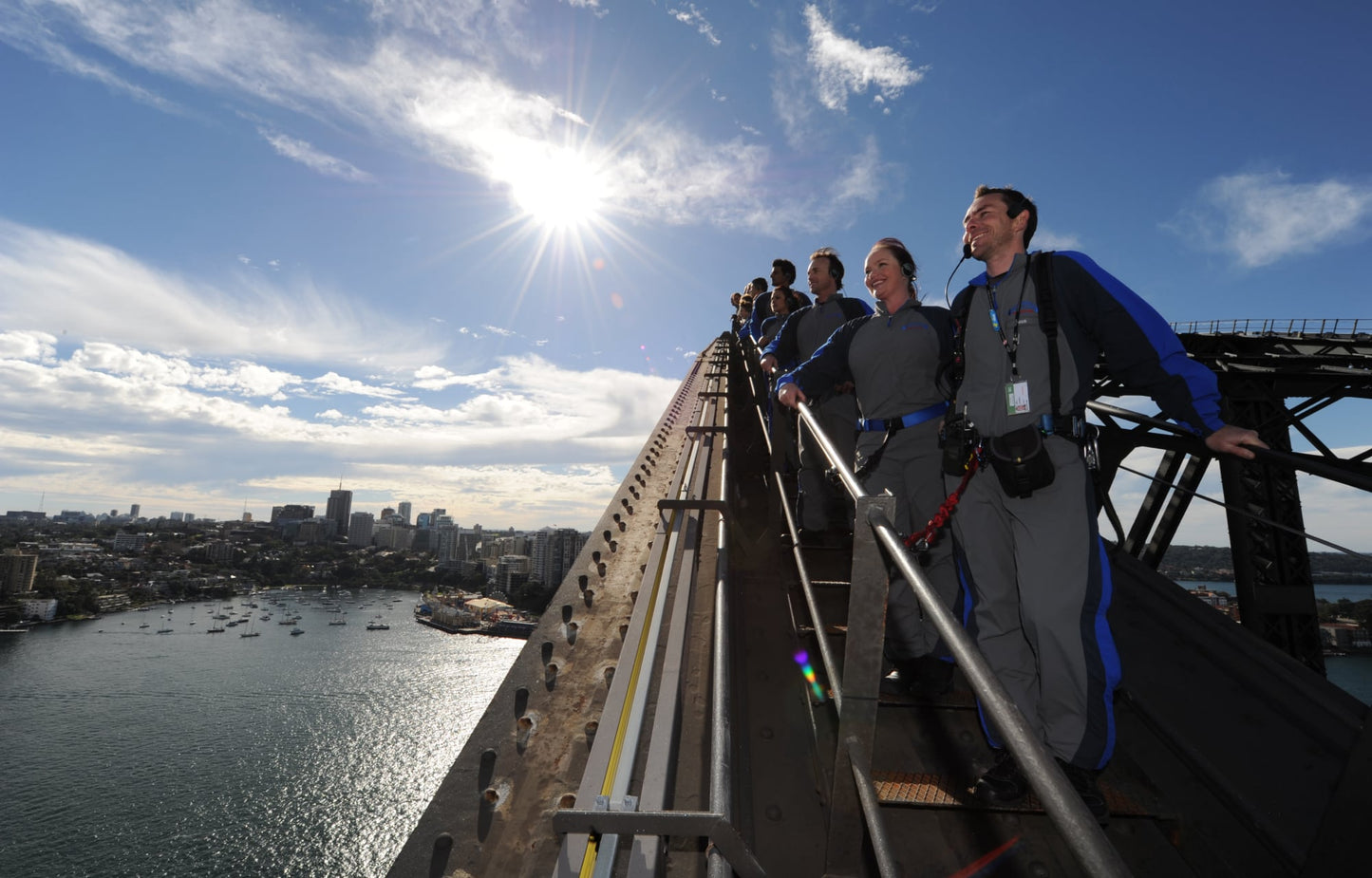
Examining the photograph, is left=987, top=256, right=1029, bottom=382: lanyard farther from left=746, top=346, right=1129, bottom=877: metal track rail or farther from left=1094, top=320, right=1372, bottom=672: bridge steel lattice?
left=1094, top=320, right=1372, bottom=672: bridge steel lattice

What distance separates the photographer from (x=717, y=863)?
1.22 metres

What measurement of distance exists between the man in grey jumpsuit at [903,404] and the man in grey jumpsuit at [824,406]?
109 centimetres

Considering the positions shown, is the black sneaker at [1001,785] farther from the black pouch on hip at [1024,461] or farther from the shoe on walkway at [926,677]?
the black pouch on hip at [1024,461]

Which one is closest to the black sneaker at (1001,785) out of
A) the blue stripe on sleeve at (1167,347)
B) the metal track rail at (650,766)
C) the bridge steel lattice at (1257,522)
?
the metal track rail at (650,766)

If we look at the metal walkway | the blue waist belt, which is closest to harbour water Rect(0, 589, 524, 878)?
the metal walkway

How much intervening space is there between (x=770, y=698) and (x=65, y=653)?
3809 inches

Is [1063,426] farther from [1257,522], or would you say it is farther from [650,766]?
[1257,522]

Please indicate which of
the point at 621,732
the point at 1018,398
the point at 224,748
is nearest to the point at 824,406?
the point at 1018,398

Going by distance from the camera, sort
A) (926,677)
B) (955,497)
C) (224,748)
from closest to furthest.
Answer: (955,497) → (926,677) → (224,748)

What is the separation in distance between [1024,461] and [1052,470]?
0.09 metres

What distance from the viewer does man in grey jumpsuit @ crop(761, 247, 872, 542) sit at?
14.8 ft

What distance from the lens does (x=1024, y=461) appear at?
215cm

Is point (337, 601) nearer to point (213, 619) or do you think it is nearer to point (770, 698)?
point (213, 619)

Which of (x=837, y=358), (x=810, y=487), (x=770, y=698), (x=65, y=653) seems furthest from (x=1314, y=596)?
(x=65, y=653)
